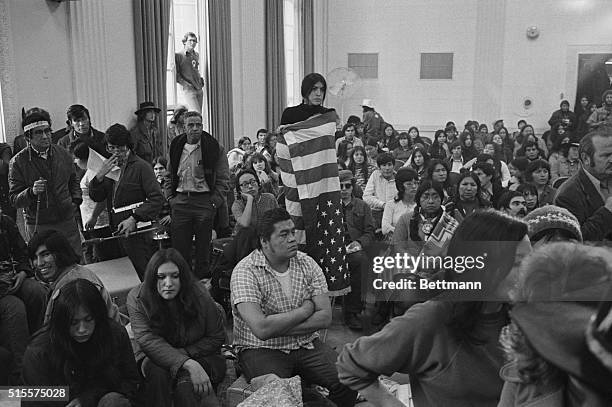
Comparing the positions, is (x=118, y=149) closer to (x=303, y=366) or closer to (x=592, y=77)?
(x=303, y=366)

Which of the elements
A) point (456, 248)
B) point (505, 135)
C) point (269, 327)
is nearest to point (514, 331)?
point (456, 248)

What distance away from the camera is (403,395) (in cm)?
171

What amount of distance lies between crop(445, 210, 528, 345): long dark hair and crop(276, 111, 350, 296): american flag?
2.41 m

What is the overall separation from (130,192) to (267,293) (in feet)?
5.53

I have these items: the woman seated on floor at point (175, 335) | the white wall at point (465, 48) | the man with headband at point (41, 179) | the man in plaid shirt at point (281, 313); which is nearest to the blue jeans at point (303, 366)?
the man in plaid shirt at point (281, 313)

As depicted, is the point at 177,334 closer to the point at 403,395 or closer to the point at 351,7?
the point at 403,395

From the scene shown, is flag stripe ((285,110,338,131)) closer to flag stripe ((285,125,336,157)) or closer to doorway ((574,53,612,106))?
flag stripe ((285,125,336,157))

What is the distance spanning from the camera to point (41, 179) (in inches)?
149

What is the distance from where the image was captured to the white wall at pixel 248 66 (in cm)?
892

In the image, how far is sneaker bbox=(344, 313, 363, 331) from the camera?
4230mm

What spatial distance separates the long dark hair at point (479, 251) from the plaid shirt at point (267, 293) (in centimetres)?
159

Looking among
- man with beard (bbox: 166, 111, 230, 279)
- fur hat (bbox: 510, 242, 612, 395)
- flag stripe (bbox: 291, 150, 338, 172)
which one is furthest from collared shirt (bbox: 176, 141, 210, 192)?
fur hat (bbox: 510, 242, 612, 395)

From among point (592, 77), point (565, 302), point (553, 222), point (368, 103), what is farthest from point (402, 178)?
point (592, 77)

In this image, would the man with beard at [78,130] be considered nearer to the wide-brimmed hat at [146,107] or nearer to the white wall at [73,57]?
the white wall at [73,57]
